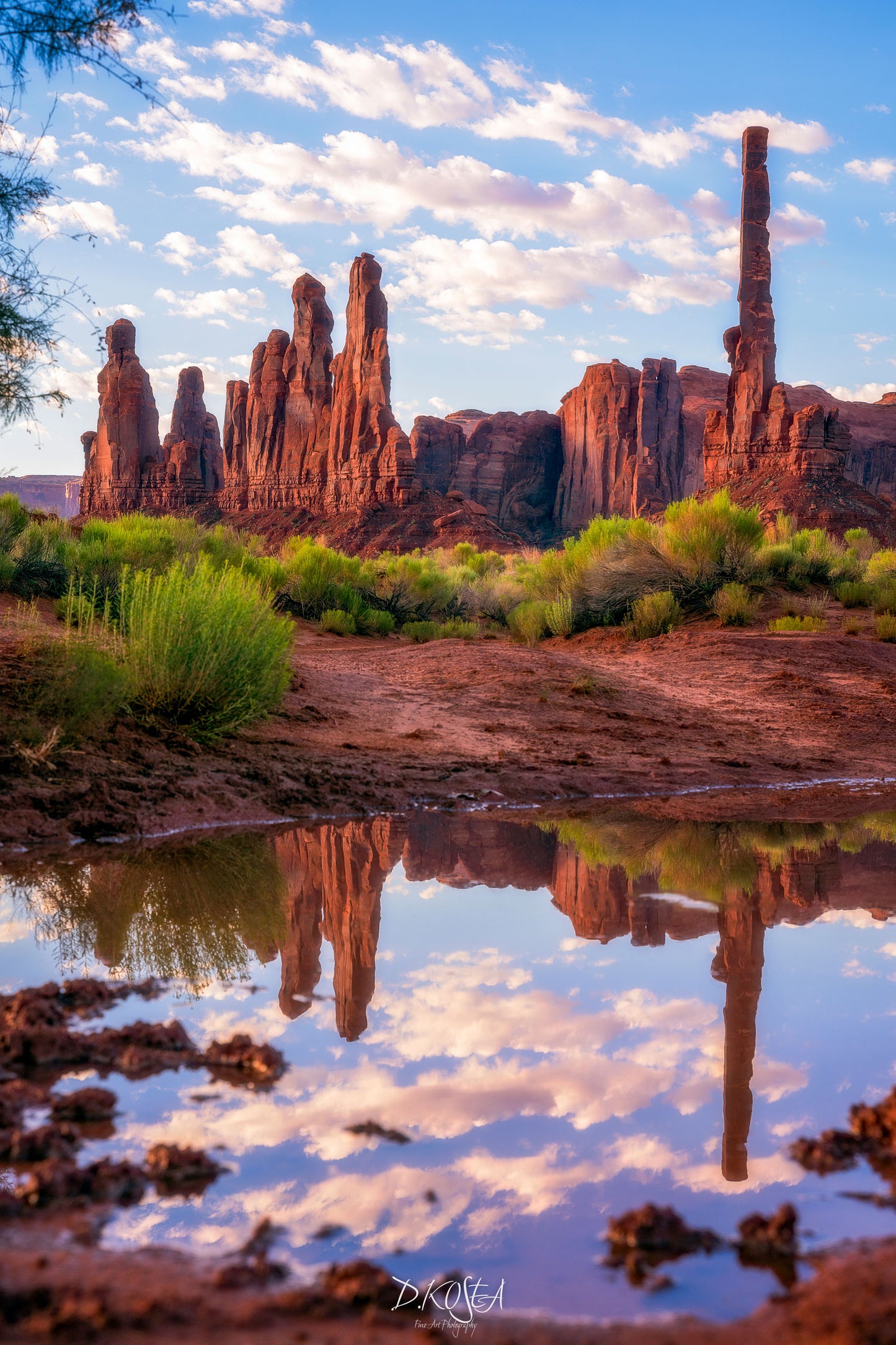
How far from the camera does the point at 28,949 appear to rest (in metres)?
5.44

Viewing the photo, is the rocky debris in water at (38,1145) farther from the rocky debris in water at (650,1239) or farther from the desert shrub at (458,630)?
the desert shrub at (458,630)

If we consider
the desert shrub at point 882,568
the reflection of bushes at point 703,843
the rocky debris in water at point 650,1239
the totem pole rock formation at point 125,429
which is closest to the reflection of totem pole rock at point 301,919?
the reflection of bushes at point 703,843

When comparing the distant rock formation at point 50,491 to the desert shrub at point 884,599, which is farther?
the distant rock formation at point 50,491

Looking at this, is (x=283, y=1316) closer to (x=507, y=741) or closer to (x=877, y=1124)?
(x=877, y=1124)

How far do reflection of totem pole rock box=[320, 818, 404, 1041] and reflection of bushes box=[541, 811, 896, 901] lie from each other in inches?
56.2

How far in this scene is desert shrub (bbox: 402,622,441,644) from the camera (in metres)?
22.9

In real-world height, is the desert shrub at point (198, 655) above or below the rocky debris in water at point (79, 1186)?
above

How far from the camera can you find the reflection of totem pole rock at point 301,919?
496cm

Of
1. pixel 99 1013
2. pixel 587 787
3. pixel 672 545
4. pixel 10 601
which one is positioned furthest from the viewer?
pixel 672 545

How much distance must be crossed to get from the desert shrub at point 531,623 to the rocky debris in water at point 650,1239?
19528 millimetres

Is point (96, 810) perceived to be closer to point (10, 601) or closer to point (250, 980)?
point (250, 980)

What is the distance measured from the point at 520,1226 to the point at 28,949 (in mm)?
3358

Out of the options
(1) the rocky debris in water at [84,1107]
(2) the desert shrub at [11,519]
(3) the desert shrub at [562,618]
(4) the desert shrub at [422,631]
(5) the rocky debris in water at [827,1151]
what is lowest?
(5) the rocky debris in water at [827,1151]

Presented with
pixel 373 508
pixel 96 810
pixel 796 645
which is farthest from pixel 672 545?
pixel 373 508
